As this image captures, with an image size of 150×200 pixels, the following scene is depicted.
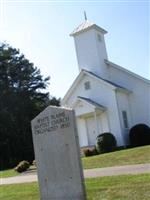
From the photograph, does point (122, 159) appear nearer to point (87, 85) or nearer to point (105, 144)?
point (105, 144)

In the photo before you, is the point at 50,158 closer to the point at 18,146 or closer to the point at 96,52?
the point at 96,52

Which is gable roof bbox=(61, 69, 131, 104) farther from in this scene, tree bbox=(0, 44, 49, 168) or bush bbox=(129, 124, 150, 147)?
tree bbox=(0, 44, 49, 168)

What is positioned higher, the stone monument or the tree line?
the tree line

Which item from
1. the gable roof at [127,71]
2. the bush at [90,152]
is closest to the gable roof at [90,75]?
the gable roof at [127,71]

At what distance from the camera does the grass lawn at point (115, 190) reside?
1006 centimetres

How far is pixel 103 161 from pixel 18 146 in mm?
26476

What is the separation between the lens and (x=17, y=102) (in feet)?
158

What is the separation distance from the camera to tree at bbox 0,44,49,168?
45875 mm

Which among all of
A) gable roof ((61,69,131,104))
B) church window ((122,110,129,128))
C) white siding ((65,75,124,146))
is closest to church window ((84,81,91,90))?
white siding ((65,75,124,146))

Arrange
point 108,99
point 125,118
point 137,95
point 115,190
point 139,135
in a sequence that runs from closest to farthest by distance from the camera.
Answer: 1. point 115,190
2. point 139,135
3. point 108,99
4. point 125,118
5. point 137,95

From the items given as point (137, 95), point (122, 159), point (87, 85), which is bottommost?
point (122, 159)

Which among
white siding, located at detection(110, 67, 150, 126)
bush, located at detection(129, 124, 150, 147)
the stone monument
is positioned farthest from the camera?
white siding, located at detection(110, 67, 150, 126)

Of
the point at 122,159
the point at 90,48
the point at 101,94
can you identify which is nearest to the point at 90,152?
the point at 101,94

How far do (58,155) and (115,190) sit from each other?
85.1 inches
